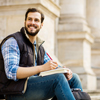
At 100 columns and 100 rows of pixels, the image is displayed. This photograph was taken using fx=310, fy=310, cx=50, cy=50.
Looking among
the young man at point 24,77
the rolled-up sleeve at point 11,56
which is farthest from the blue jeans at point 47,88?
the rolled-up sleeve at point 11,56

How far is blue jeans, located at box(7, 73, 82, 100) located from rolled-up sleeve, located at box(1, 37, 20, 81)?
235 millimetres

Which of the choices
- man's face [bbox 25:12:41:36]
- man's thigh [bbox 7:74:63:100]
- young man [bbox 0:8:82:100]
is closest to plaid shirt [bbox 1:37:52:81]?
Result: young man [bbox 0:8:82:100]

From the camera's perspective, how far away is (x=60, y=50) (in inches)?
409

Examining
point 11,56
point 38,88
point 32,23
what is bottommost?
point 38,88

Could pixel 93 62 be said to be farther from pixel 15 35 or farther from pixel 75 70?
pixel 15 35

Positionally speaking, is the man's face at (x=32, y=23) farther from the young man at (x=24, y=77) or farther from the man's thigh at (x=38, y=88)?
the man's thigh at (x=38, y=88)

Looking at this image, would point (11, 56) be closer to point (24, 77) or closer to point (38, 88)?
point (24, 77)

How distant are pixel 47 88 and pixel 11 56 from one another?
1.90 feet

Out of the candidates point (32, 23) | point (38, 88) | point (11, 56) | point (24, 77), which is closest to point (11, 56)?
point (11, 56)

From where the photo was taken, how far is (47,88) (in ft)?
12.1

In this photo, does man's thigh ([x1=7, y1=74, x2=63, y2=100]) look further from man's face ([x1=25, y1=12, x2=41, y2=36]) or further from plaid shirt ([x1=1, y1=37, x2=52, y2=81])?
man's face ([x1=25, y1=12, x2=41, y2=36])

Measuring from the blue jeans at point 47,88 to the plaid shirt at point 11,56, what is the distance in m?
0.24

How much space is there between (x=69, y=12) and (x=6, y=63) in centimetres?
733

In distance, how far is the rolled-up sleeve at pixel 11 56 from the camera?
365 cm
